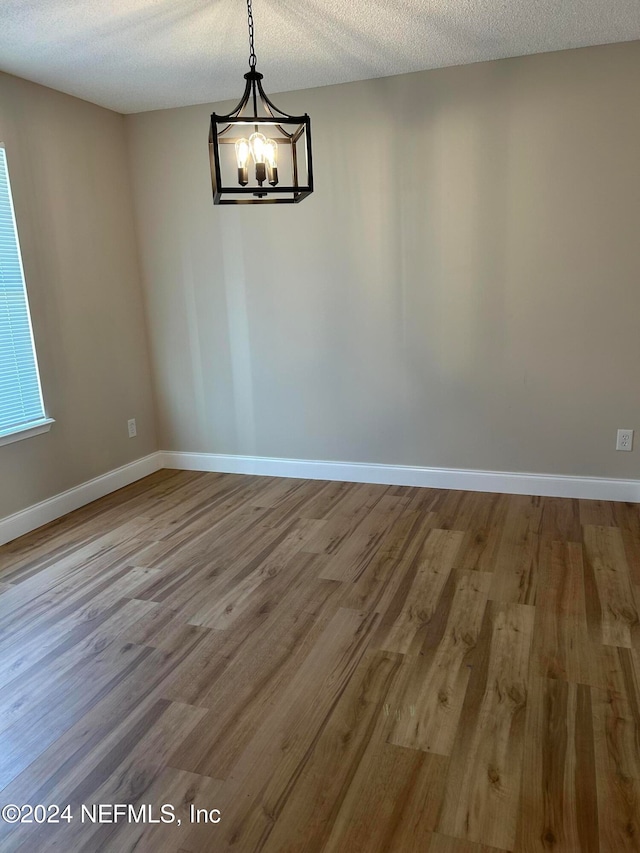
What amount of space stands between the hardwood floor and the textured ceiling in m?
2.52

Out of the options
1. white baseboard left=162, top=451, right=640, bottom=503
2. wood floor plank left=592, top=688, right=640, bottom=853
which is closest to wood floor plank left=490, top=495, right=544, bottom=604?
white baseboard left=162, top=451, right=640, bottom=503

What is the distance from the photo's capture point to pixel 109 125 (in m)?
4.14

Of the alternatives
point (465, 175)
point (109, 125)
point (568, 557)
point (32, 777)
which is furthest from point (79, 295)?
point (568, 557)

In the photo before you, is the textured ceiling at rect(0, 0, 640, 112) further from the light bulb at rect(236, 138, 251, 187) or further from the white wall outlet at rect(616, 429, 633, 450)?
the white wall outlet at rect(616, 429, 633, 450)

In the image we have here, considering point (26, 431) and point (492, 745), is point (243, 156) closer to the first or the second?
point (492, 745)

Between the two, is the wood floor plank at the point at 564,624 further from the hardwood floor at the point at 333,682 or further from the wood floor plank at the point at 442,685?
the wood floor plank at the point at 442,685

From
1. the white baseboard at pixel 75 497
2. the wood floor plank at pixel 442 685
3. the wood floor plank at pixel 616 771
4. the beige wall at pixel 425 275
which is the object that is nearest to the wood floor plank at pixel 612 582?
the wood floor plank at pixel 616 771

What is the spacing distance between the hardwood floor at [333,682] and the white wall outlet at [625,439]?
36 cm

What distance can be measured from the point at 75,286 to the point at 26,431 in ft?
3.31

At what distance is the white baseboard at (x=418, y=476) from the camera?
12.0ft

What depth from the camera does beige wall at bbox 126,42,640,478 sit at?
3.40 meters

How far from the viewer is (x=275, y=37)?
294 centimetres

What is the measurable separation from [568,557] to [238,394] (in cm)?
249

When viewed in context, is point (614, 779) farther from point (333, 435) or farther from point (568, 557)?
point (333, 435)
